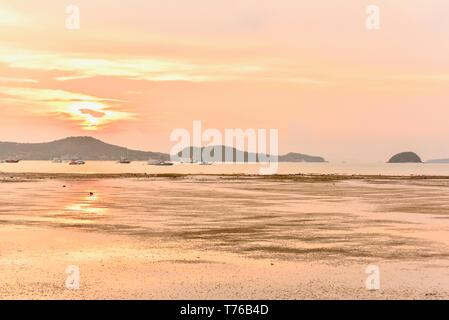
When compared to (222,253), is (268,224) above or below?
above

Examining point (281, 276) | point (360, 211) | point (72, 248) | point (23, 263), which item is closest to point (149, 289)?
point (281, 276)

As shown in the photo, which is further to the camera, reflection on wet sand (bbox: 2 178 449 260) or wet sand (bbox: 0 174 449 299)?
reflection on wet sand (bbox: 2 178 449 260)

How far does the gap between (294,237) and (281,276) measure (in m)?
9.33

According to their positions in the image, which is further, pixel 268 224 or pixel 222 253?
pixel 268 224

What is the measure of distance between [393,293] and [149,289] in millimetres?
7527

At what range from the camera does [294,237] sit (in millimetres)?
29141

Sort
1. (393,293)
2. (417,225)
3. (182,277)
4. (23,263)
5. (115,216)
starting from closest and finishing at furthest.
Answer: (393,293), (182,277), (23,263), (417,225), (115,216)

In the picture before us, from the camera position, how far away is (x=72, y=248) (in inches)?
1009

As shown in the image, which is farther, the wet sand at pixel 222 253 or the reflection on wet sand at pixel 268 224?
the reflection on wet sand at pixel 268 224
